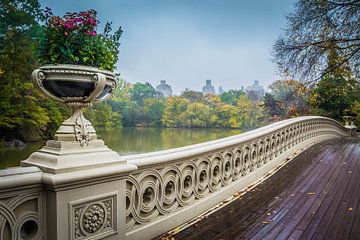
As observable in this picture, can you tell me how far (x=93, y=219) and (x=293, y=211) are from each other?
8.18ft

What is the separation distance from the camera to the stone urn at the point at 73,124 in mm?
2031

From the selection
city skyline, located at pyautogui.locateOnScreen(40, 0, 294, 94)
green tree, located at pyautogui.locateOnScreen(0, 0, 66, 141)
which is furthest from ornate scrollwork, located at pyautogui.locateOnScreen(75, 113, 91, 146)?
city skyline, located at pyautogui.locateOnScreen(40, 0, 294, 94)

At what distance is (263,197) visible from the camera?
4129mm

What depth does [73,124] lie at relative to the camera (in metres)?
2.19

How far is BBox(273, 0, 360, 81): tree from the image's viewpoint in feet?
30.5

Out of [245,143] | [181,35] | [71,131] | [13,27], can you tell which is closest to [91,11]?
[71,131]

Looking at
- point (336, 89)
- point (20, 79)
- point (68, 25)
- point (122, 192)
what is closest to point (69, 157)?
point (122, 192)

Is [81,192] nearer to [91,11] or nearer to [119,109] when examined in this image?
[91,11]

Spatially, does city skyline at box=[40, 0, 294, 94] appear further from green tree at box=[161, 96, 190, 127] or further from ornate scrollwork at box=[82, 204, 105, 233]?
ornate scrollwork at box=[82, 204, 105, 233]

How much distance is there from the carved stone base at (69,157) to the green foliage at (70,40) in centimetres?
60

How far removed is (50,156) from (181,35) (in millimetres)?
103924

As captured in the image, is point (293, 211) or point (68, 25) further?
point (293, 211)

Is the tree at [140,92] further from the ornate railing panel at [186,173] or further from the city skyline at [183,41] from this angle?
the ornate railing panel at [186,173]

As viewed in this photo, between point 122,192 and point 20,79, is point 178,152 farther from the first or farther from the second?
point 20,79
